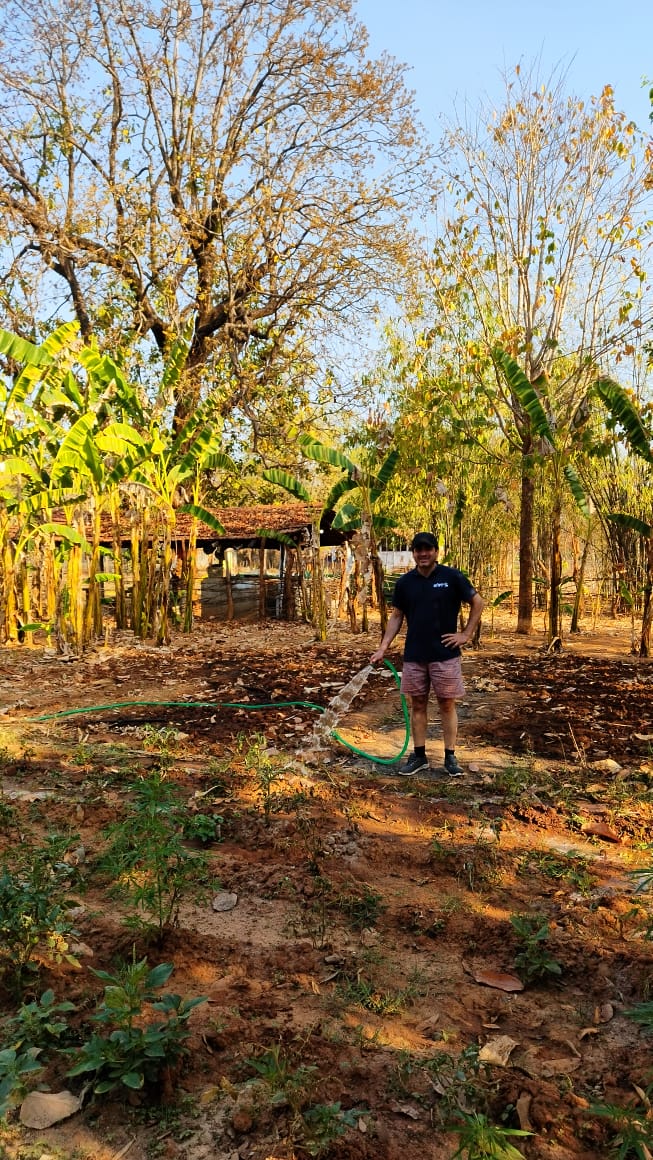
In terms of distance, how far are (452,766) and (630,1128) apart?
10.6 ft

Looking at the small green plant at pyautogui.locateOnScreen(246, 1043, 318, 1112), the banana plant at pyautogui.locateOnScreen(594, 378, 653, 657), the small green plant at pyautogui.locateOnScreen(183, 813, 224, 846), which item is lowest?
the small green plant at pyautogui.locateOnScreen(246, 1043, 318, 1112)

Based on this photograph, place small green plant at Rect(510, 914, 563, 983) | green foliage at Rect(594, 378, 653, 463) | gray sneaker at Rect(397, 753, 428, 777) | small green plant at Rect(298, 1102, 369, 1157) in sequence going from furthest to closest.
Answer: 1. green foliage at Rect(594, 378, 653, 463)
2. gray sneaker at Rect(397, 753, 428, 777)
3. small green plant at Rect(510, 914, 563, 983)
4. small green plant at Rect(298, 1102, 369, 1157)

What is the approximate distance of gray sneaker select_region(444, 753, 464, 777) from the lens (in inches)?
206

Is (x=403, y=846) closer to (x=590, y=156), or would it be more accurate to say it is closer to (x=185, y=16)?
(x=590, y=156)

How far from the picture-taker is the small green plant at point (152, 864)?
298 centimetres

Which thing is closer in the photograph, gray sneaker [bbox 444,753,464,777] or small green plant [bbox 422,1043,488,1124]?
small green plant [bbox 422,1043,488,1124]

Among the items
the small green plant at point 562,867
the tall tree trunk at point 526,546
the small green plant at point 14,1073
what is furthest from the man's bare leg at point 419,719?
the tall tree trunk at point 526,546

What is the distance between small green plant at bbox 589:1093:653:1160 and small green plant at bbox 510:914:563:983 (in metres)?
0.70

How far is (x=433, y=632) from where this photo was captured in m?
5.11

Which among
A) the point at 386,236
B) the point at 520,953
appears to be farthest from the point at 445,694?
the point at 386,236

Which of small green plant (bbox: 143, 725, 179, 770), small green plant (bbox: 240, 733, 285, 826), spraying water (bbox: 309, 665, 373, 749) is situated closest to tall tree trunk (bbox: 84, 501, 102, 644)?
spraying water (bbox: 309, 665, 373, 749)

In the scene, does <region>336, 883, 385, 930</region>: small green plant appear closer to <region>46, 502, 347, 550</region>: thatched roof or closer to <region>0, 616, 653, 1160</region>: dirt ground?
<region>0, 616, 653, 1160</region>: dirt ground

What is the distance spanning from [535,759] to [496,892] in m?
2.21

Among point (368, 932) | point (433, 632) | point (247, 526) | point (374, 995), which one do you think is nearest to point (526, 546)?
point (247, 526)
